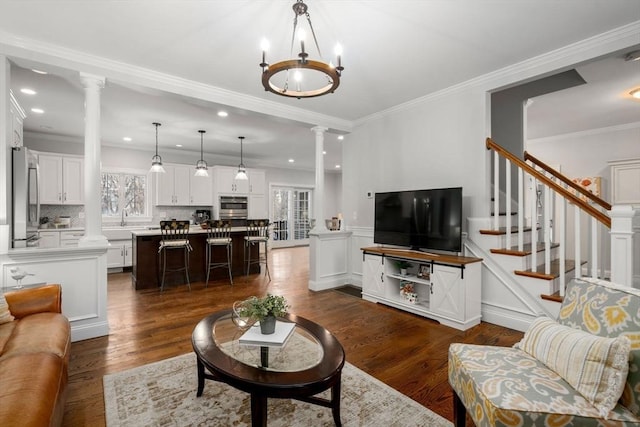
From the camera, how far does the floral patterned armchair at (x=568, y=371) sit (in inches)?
46.8

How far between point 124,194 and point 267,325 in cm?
661

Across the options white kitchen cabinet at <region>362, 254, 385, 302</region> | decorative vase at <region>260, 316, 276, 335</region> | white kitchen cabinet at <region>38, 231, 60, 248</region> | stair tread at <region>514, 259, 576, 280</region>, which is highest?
white kitchen cabinet at <region>38, 231, 60, 248</region>

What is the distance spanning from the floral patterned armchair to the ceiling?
2.17 m

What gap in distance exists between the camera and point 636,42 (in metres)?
2.53

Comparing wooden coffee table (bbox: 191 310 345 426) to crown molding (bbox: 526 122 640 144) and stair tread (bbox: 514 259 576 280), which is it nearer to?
stair tread (bbox: 514 259 576 280)

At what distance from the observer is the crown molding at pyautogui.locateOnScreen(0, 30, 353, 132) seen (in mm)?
2750

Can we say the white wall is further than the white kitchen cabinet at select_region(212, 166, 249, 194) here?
No

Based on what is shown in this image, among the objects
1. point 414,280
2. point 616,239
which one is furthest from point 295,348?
point 616,239

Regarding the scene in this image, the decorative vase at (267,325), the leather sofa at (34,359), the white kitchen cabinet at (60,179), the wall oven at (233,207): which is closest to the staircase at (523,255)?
the decorative vase at (267,325)

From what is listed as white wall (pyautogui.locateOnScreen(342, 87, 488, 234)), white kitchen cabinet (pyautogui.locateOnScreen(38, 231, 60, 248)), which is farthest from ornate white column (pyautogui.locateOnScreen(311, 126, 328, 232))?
white kitchen cabinet (pyautogui.locateOnScreen(38, 231, 60, 248))

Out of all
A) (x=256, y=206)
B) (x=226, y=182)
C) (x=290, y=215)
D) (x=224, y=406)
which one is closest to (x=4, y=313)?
(x=224, y=406)

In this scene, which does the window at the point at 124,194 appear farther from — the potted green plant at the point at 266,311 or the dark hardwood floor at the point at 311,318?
the potted green plant at the point at 266,311

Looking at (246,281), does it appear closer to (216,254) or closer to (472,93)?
(216,254)

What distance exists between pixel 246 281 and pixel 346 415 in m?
3.91
